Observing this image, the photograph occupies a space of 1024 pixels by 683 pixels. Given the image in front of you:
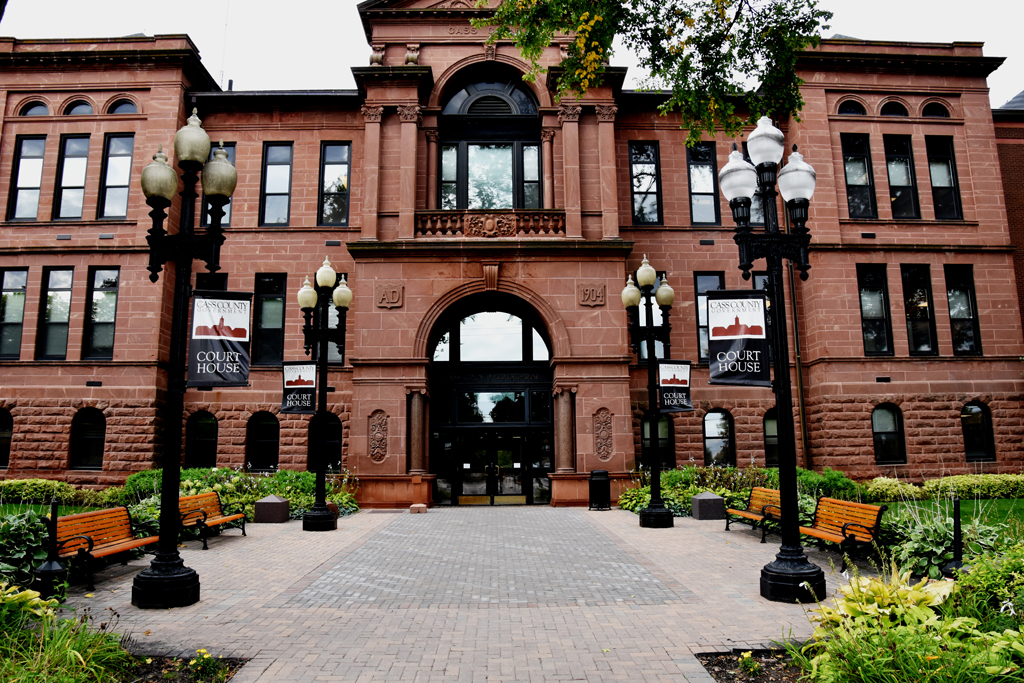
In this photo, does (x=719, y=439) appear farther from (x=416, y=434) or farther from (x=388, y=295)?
(x=388, y=295)

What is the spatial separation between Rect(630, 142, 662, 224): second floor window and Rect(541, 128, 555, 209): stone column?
2.96 m

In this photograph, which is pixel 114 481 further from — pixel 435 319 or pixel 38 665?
pixel 38 665

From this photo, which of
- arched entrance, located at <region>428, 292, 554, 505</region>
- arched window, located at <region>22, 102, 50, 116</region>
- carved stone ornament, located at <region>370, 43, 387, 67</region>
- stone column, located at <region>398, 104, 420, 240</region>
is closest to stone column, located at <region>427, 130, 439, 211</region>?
stone column, located at <region>398, 104, 420, 240</region>

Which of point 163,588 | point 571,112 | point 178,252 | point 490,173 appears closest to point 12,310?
point 490,173

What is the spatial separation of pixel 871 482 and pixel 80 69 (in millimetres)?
28663

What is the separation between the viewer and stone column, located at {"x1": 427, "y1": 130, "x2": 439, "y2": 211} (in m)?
20.5

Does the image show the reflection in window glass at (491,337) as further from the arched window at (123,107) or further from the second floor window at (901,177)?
the second floor window at (901,177)

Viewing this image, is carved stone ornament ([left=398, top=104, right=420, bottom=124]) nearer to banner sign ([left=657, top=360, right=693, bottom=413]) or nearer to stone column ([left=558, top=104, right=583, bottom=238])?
stone column ([left=558, top=104, right=583, bottom=238])

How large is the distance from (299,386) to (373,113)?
31.3ft

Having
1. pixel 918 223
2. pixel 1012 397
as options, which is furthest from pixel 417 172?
pixel 1012 397

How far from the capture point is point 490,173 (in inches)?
834

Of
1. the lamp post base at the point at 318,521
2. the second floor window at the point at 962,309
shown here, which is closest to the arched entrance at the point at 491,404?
the lamp post base at the point at 318,521

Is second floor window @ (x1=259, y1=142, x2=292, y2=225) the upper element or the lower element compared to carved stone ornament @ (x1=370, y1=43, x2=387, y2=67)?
lower

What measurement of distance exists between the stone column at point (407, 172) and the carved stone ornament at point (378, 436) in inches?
210
